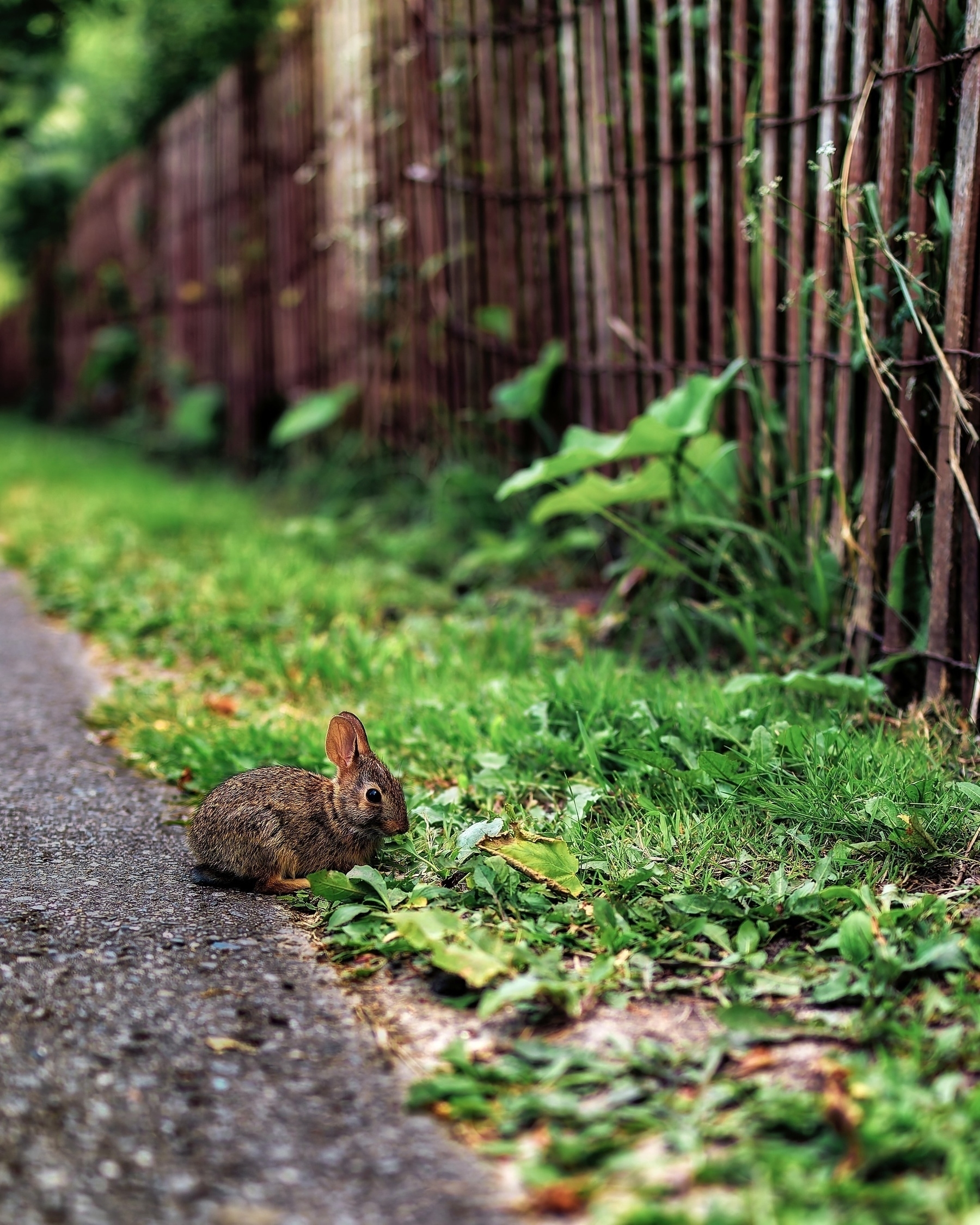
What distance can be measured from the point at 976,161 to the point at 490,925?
2.05m

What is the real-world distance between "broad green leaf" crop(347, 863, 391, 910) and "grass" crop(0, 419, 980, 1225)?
0.05 ft

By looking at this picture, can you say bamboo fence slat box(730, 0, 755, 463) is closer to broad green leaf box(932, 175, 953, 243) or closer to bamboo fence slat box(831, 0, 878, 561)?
bamboo fence slat box(831, 0, 878, 561)

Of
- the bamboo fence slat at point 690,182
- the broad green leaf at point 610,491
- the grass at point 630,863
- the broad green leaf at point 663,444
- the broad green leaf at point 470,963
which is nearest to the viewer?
the grass at point 630,863

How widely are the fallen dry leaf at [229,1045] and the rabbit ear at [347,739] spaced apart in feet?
2.76

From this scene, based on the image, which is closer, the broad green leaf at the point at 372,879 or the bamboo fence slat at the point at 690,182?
the broad green leaf at the point at 372,879

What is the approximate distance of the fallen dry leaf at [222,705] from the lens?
12.7 feet

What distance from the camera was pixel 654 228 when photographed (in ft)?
15.3

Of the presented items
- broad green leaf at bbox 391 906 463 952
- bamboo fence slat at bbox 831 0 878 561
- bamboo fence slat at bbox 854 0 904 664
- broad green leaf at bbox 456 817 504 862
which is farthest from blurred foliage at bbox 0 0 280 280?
broad green leaf at bbox 391 906 463 952

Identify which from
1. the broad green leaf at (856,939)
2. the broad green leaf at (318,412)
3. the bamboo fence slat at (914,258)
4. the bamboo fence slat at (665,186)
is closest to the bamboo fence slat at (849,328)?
the bamboo fence slat at (914,258)

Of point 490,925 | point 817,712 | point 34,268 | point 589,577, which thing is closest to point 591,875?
point 490,925

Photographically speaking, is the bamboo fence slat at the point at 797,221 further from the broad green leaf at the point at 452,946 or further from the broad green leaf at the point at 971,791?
the broad green leaf at the point at 452,946

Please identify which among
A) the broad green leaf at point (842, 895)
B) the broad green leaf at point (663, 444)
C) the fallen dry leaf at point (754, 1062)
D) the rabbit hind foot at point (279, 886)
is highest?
the broad green leaf at point (663, 444)

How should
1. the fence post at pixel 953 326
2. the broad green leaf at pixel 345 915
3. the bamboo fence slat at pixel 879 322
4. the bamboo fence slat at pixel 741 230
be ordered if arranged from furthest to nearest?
1. the bamboo fence slat at pixel 741 230
2. the bamboo fence slat at pixel 879 322
3. the fence post at pixel 953 326
4. the broad green leaf at pixel 345 915

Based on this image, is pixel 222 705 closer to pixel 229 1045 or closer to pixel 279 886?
pixel 279 886
